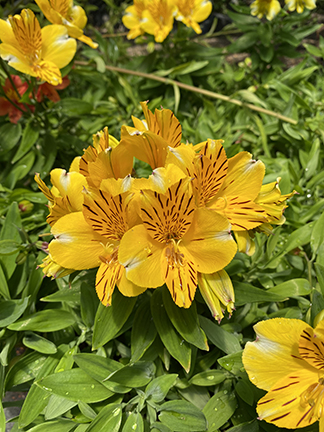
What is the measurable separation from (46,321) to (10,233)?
0.28 meters

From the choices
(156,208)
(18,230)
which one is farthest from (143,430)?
(18,230)

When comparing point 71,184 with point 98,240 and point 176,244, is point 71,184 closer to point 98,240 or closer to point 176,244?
point 98,240

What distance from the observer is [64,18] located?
1062 mm

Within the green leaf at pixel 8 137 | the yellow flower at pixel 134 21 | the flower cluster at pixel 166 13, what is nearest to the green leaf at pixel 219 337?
the green leaf at pixel 8 137

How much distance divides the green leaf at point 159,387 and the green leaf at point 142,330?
0.08 metres

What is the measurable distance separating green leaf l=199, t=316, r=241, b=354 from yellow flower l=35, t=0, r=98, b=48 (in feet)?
3.08

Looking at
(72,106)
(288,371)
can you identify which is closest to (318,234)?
(288,371)

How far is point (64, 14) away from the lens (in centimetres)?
108

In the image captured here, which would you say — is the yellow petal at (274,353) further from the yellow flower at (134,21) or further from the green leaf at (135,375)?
the yellow flower at (134,21)

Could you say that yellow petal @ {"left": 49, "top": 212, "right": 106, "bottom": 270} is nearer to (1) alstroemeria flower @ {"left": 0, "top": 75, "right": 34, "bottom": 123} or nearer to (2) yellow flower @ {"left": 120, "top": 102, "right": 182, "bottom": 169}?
(2) yellow flower @ {"left": 120, "top": 102, "right": 182, "bottom": 169}

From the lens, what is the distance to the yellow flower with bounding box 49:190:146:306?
0.58m

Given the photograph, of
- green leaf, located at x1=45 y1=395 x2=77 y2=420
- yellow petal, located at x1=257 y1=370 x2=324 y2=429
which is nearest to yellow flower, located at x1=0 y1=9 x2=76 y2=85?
green leaf, located at x1=45 y1=395 x2=77 y2=420

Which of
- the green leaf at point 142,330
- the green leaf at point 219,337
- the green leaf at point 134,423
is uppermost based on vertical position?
the green leaf at point 142,330

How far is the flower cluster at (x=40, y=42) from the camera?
910mm
